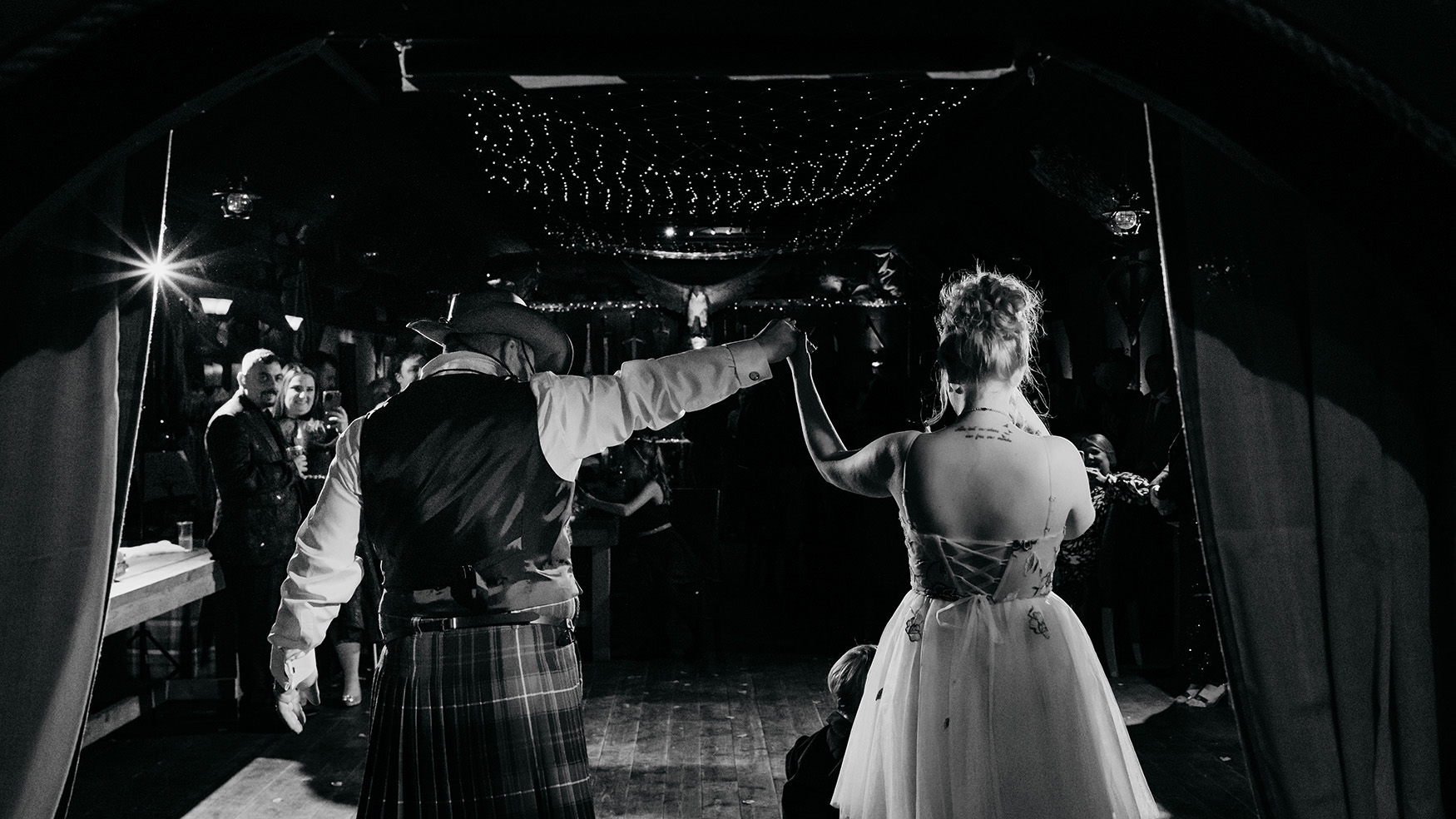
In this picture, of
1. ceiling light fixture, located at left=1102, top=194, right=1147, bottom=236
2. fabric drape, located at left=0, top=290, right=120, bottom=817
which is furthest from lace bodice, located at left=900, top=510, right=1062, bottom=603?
ceiling light fixture, located at left=1102, top=194, right=1147, bottom=236

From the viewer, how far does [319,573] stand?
2.39m

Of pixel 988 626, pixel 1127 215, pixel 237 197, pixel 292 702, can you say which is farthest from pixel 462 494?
pixel 1127 215

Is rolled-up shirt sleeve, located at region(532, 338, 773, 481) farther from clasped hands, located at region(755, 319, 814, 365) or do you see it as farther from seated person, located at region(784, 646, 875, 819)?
seated person, located at region(784, 646, 875, 819)

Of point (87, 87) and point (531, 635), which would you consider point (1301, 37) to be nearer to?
point (531, 635)

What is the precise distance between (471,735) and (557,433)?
0.69 metres

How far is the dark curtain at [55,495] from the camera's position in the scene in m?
1.92

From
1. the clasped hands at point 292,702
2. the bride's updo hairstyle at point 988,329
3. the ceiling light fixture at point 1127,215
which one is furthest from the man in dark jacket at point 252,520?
the ceiling light fixture at point 1127,215

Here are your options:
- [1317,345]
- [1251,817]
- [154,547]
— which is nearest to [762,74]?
[1317,345]

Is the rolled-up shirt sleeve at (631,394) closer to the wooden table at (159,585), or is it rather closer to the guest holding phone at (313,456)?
the wooden table at (159,585)

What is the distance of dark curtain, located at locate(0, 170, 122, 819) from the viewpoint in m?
1.92

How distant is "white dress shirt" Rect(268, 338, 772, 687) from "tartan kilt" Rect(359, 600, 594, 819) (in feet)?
0.67

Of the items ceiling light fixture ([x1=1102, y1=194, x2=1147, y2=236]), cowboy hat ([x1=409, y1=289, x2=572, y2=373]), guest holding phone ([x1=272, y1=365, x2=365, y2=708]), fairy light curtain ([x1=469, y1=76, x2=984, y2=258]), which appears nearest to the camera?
cowboy hat ([x1=409, y1=289, x2=572, y2=373])

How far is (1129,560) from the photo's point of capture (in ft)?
18.1

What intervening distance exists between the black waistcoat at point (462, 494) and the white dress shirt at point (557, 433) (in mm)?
44
